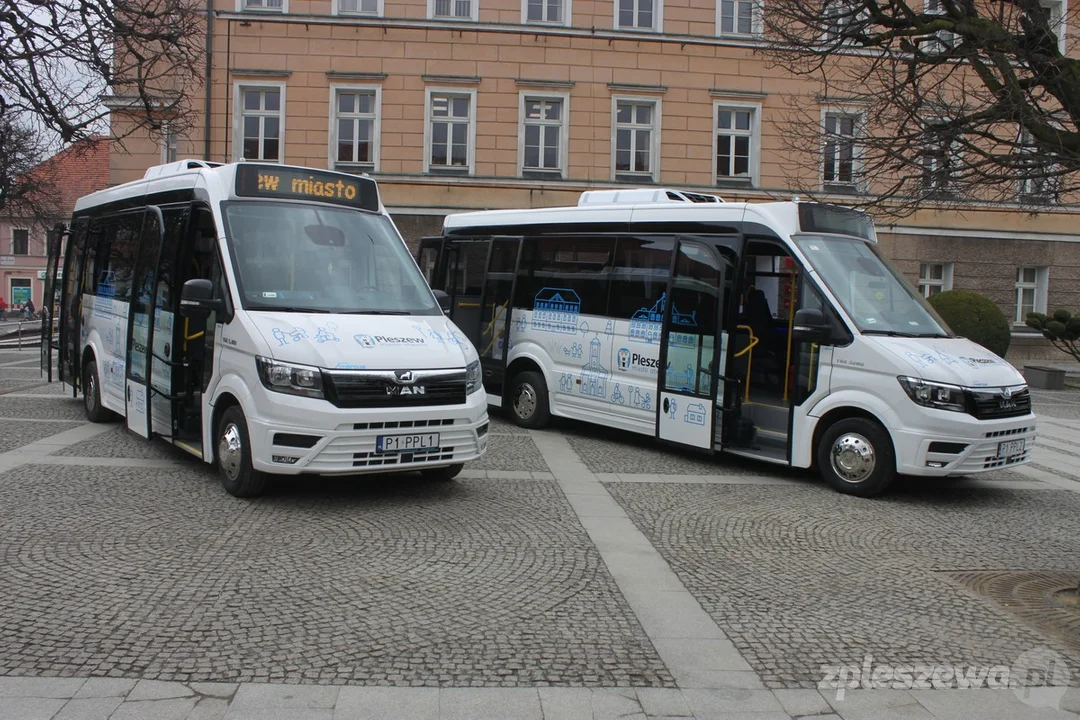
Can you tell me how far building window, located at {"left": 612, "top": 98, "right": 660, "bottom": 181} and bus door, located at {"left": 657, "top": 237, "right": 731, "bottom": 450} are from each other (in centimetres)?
1584

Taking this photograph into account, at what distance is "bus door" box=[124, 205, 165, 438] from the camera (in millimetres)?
9547

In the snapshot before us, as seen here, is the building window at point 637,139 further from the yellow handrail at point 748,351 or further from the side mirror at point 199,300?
the side mirror at point 199,300

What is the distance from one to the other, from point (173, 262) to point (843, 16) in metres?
8.21

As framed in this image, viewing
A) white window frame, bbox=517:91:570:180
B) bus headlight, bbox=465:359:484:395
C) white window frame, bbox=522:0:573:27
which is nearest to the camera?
bus headlight, bbox=465:359:484:395

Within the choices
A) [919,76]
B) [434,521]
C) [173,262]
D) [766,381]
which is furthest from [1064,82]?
[173,262]

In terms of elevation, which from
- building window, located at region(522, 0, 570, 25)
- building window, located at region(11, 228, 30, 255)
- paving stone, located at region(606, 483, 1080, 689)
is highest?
building window, located at region(522, 0, 570, 25)

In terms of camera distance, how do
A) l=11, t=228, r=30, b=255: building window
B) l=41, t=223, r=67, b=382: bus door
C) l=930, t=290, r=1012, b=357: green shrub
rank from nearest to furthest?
l=41, t=223, r=67, b=382: bus door → l=930, t=290, r=1012, b=357: green shrub → l=11, t=228, r=30, b=255: building window

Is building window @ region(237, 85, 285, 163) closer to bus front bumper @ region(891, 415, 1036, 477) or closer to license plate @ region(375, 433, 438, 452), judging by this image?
license plate @ region(375, 433, 438, 452)

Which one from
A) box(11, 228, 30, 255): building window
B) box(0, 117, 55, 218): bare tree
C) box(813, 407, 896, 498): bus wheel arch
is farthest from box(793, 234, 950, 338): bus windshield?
box(11, 228, 30, 255): building window

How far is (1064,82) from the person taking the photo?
990cm

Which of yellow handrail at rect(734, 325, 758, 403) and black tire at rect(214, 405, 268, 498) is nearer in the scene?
black tire at rect(214, 405, 268, 498)

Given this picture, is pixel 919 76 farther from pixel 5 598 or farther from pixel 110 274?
pixel 5 598

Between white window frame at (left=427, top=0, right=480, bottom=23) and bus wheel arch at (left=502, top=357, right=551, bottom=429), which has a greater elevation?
white window frame at (left=427, top=0, right=480, bottom=23)

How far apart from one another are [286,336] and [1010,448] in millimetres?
6579
